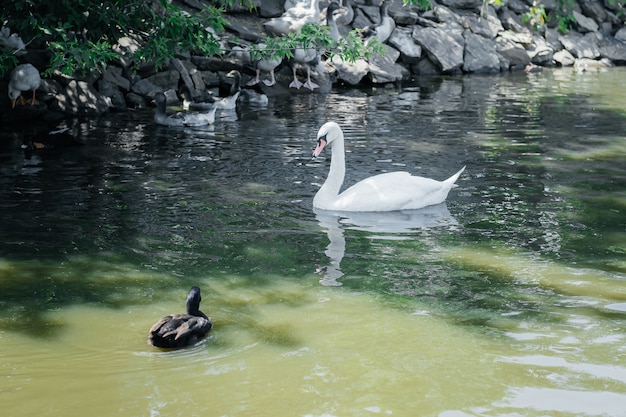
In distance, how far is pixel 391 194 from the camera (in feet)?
→ 32.1

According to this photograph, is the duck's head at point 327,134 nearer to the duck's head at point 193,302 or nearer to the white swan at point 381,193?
the white swan at point 381,193

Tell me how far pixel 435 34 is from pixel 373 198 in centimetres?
1683

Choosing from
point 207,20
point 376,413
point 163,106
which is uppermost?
point 207,20

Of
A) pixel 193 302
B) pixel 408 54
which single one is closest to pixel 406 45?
pixel 408 54

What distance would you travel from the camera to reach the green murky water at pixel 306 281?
18.2 ft

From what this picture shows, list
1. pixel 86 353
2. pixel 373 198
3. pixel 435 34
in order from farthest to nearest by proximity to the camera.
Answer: pixel 435 34 → pixel 373 198 → pixel 86 353

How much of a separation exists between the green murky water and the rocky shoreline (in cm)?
354

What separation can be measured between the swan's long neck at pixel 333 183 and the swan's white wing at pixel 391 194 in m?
0.10

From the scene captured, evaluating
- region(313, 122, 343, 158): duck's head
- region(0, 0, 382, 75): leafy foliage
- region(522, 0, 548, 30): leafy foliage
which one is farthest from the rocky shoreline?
region(313, 122, 343, 158): duck's head

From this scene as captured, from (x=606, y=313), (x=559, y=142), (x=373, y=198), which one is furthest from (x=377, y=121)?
(x=606, y=313)

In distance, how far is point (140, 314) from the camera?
678 centimetres

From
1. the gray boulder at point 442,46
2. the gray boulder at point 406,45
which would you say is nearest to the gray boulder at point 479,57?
the gray boulder at point 442,46

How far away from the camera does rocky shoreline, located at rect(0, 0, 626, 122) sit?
17438mm

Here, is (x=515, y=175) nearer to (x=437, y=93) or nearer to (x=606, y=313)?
(x=606, y=313)
